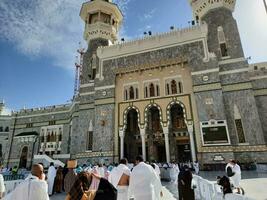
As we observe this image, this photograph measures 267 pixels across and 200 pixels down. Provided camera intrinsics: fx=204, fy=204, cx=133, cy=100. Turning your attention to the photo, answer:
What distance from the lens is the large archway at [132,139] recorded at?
19664mm

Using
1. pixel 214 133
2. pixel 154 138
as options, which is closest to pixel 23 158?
pixel 154 138

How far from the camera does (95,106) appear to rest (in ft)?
65.5

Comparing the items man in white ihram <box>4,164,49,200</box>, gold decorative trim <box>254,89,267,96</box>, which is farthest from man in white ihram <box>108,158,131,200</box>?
gold decorative trim <box>254,89,267,96</box>

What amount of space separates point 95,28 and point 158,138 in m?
14.3

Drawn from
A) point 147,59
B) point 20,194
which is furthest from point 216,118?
point 20,194

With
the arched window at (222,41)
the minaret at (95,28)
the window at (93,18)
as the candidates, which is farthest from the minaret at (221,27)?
the window at (93,18)

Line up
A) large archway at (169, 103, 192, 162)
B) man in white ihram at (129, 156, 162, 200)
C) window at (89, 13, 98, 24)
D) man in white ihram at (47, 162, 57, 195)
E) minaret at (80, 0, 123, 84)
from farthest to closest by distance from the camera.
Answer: window at (89, 13, 98, 24) < minaret at (80, 0, 123, 84) < large archway at (169, 103, 192, 162) < man in white ihram at (47, 162, 57, 195) < man in white ihram at (129, 156, 162, 200)

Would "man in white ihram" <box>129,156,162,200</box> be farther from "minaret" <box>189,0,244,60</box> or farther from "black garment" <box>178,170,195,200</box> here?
"minaret" <box>189,0,244,60</box>

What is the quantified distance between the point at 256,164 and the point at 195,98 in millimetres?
6349

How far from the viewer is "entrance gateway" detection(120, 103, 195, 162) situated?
18214 mm

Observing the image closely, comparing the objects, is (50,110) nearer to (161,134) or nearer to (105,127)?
(105,127)

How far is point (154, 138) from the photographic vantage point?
63.0ft

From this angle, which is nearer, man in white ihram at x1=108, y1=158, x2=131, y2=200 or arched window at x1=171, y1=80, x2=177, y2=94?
man in white ihram at x1=108, y1=158, x2=131, y2=200

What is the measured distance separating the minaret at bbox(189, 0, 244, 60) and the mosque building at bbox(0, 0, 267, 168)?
0.08 metres
